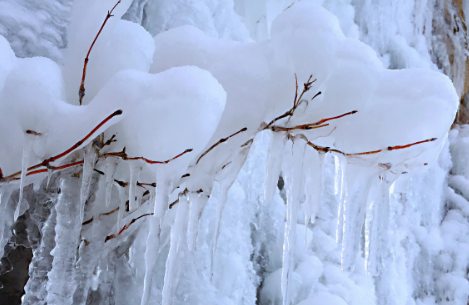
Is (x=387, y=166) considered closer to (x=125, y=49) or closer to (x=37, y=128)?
(x=125, y=49)

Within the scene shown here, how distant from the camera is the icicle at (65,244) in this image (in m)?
0.91

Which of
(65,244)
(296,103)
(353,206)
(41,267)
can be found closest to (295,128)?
(296,103)

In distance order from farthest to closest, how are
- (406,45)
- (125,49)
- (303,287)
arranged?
(406,45), (303,287), (125,49)

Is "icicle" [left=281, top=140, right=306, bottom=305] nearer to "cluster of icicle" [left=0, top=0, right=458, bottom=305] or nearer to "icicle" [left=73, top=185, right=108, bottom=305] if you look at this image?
"cluster of icicle" [left=0, top=0, right=458, bottom=305]

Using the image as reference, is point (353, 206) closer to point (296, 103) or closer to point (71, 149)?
point (296, 103)

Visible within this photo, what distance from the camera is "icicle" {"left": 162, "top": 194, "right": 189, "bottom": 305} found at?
93cm

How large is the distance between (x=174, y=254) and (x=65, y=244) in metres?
0.25

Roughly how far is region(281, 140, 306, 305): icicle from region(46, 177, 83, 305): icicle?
0.52 m

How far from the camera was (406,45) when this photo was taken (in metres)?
3.19

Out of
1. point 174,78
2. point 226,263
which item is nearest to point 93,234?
Answer: point 174,78

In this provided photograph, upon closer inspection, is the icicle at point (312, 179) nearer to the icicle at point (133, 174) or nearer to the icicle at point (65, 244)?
the icicle at point (133, 174)

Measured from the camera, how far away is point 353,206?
43.0 inches

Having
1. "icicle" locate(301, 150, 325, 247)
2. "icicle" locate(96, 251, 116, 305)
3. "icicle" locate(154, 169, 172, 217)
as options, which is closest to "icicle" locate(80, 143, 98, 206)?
"icicle" locate(154, 169, 172, 217)

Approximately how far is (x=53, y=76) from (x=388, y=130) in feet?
2.40
